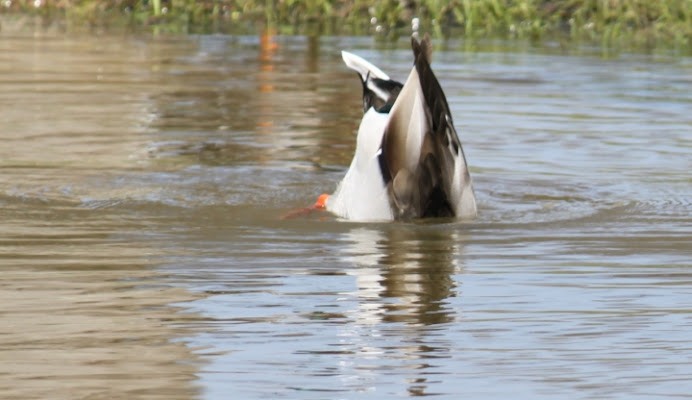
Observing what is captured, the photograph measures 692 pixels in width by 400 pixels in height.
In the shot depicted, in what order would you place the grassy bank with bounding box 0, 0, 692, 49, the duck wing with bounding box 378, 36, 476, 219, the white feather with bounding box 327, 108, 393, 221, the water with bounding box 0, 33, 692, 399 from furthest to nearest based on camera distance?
the grassy bank with bounding box 0, 0, 692, 49
the white feather with bounding box 327, 108, 393, 221
the duck wing with bounding box 378, 36, 476, 219
the water with bounding box 0, 33, 692, 399

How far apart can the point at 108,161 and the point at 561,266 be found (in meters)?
3.43

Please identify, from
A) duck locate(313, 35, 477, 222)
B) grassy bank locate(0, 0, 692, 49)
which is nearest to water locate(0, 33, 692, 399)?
duck locate(313, 35, 477, 222)

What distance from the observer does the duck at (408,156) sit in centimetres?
604

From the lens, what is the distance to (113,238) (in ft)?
19.8

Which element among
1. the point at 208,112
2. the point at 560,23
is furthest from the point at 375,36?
the point at 208,112

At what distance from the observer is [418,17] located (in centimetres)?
1892

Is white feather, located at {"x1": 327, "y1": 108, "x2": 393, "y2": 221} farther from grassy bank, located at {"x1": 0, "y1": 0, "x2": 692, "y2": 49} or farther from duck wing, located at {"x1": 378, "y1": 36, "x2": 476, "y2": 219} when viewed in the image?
grassy bank, located at {"x1": 0, "y1": 0, "x2": 692, "y2": 49}

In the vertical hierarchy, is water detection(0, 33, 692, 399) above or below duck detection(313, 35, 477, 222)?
below

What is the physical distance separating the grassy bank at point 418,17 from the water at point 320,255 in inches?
219

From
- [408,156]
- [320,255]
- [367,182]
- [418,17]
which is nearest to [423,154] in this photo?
[408,156]

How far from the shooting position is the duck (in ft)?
19.8

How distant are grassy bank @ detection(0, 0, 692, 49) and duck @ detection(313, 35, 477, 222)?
10089 mm

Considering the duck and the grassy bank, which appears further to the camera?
the grassy bank

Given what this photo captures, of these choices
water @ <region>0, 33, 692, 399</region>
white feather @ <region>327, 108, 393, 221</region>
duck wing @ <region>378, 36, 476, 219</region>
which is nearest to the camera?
water @ <region>0, 33, 692, 399</region>
